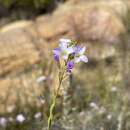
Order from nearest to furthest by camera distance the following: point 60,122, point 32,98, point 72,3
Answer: point 60,122 → point 32,98 → point 72,3

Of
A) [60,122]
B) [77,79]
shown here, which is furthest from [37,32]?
[60,122]

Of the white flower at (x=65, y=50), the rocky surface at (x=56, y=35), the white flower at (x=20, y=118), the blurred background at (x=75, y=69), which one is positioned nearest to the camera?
the white flower at (x=65, y=50)

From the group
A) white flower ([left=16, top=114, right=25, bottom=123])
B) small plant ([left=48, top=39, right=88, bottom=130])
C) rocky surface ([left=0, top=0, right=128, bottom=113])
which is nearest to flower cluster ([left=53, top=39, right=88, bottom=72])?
small plant ([left=48, top=39, right=88, bottom=130])

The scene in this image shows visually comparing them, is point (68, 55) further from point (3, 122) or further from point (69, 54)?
point (3, 122)

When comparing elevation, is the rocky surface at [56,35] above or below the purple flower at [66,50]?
above

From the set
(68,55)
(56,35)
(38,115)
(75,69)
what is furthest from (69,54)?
(56,35)

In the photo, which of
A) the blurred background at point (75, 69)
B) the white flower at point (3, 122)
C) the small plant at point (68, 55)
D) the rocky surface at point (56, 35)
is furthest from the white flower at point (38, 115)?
the small plant at point (68, 55)

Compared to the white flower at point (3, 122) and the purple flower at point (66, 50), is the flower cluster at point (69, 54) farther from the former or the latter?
the white flower at point (3, 122)

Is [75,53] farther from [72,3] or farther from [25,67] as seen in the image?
[72,3]
